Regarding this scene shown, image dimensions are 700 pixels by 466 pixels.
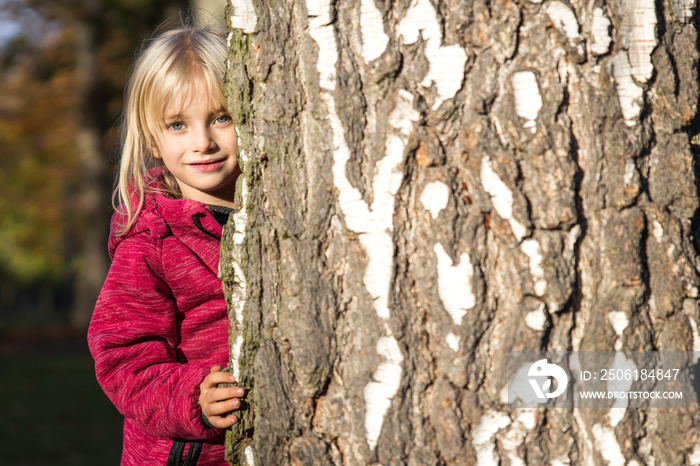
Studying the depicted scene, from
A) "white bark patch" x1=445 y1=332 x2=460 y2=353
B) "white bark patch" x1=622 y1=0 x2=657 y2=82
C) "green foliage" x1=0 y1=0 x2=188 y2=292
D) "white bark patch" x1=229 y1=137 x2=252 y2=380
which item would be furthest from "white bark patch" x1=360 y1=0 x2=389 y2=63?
"green foliage" x1=0 y1=0 x2=188 y2=292

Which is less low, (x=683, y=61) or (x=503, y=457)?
(x=683, y=61)

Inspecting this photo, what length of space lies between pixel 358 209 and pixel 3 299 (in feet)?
164

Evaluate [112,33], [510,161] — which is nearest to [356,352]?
[510,161]

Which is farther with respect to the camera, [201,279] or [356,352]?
[201,279]

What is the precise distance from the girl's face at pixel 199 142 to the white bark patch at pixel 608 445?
132 centimetres

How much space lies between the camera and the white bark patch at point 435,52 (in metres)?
1.48

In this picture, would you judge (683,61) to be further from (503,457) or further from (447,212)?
(503,457)

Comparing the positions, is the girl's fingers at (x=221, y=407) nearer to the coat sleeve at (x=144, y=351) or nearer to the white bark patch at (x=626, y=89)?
the coat sleeve at (x=144, y=351)

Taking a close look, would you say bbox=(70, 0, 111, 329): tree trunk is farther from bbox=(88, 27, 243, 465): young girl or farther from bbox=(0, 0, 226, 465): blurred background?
bbox=(88, 27, 243, 465): young girl

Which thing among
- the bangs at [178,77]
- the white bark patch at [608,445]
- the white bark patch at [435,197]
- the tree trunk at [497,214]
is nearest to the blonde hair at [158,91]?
the bangs at [178,77]

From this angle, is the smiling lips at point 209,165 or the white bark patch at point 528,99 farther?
the smiling lips at point 209,165

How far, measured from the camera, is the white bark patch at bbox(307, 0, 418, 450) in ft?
4.98

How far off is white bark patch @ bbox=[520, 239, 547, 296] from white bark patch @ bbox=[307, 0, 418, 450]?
279 mm

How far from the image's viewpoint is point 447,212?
1.49 metres
